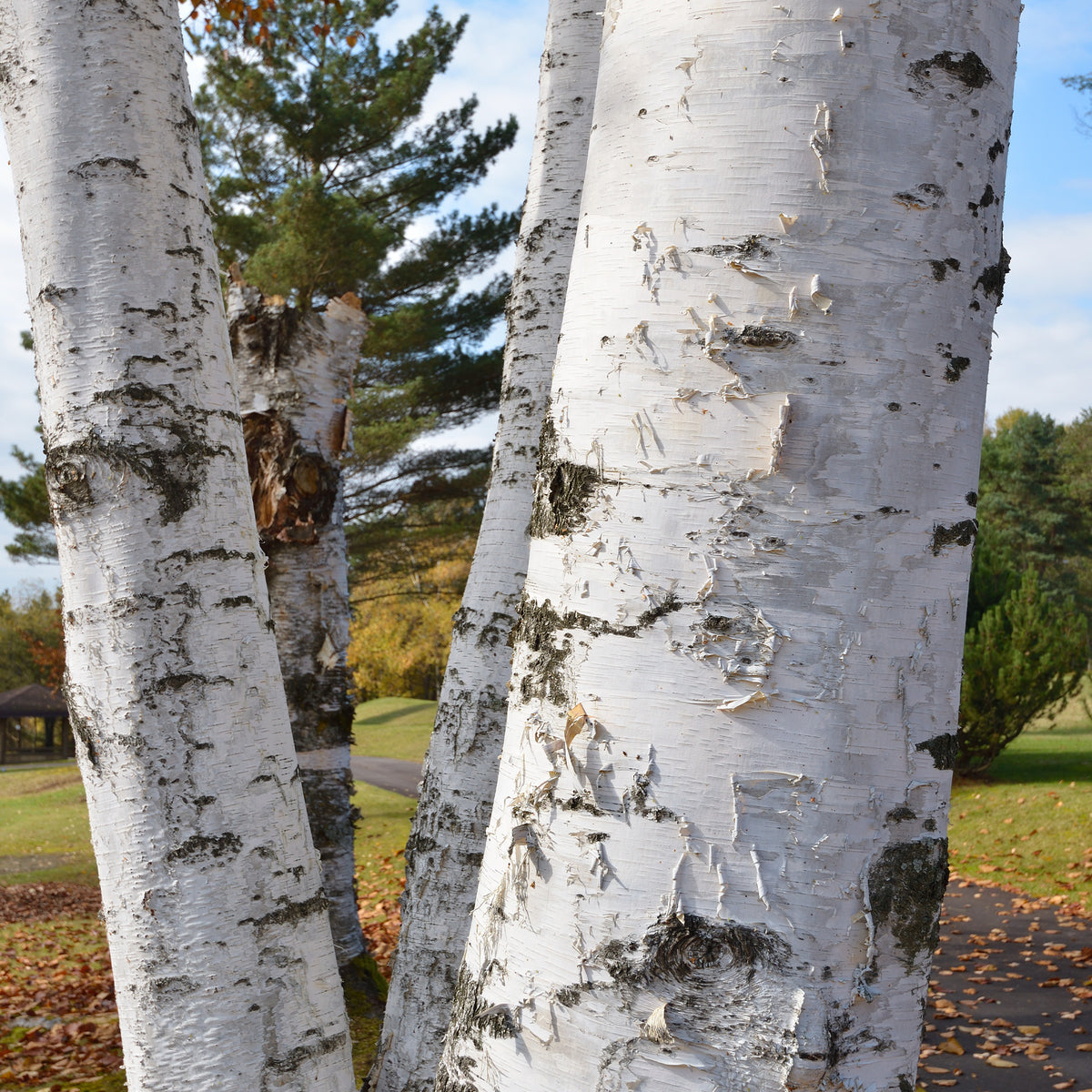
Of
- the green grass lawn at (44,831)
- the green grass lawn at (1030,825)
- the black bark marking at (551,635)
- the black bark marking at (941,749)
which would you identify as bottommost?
the green grass lawn at (44,831)

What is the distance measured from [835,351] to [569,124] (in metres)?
2.16

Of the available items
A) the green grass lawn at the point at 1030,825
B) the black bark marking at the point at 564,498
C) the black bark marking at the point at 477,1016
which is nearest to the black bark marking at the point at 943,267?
the black bark marking at the point at 564,498

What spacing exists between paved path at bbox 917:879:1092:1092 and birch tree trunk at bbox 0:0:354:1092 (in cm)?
456

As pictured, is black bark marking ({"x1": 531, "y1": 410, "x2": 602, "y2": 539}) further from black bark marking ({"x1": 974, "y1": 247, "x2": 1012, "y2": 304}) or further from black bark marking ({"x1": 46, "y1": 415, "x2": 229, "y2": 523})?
black bark marking ({"x1": 46, "y1": 415, "x2": 229, "y2": 523})

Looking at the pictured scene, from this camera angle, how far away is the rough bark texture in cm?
385

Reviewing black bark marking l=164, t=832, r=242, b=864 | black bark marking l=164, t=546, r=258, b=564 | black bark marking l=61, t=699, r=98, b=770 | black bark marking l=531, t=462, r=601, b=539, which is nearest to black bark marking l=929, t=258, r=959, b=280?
black bark marking l=531, t=462, r=601, b=539

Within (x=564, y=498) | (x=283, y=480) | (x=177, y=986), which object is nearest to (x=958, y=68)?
(x=564, y=498)

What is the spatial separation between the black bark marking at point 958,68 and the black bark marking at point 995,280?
0.17m

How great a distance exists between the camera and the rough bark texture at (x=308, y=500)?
385 cm

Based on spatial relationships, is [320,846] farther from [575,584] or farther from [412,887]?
[575,584]

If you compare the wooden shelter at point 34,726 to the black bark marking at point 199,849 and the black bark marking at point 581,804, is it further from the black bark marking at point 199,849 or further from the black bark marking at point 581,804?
the black bark marking at point 581,804

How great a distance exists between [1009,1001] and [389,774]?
45.2 feet

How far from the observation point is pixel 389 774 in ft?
58.5

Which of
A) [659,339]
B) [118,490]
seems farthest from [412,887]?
[659,339]
